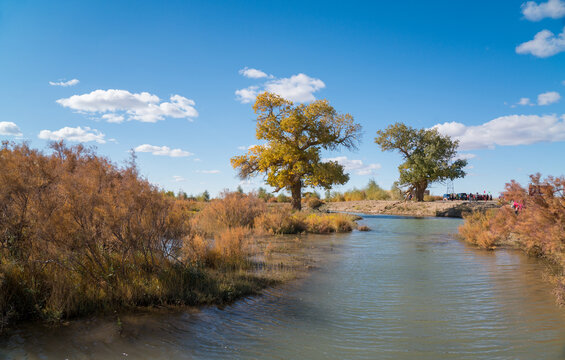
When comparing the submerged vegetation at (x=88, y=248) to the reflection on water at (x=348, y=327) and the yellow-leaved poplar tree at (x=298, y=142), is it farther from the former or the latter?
the yellow-leaved poplar tree at (x=298, y=142)

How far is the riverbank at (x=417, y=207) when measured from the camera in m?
29.9

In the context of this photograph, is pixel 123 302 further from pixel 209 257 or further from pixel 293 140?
pixel 293 140

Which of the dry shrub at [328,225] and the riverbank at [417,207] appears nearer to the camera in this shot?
the dry shrub at [328,225]

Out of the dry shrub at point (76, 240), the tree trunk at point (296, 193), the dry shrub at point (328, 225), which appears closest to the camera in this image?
the dry shrub at point (76, 240)

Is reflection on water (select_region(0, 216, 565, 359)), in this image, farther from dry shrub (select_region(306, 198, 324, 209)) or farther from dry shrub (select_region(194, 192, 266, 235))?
dry shrub (select_region(306, 198, 324, 209))

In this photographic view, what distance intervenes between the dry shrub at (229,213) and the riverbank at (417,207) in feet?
59.8

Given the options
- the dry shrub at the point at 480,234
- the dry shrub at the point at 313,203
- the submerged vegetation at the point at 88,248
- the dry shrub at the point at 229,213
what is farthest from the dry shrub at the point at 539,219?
the dry shrub at the point at 313,203

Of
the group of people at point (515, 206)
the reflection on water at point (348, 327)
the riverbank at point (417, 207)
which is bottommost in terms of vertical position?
the reflection on water at point (348, 327)

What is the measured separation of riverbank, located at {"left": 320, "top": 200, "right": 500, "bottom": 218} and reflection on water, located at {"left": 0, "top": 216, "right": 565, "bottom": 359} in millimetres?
22329

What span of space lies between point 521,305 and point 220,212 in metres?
12.2

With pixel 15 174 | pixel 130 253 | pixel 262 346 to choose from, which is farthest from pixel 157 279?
pixel 15 174

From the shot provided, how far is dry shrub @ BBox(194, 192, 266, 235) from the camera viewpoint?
50.7 feet

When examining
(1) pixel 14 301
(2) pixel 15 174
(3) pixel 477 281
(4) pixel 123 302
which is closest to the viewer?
(1) pixel 14 301

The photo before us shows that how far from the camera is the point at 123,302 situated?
539 centimetres
